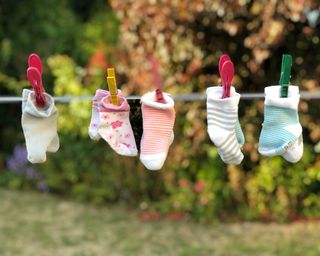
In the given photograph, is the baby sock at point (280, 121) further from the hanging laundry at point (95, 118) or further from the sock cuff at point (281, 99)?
the hanging laundry at point (95, 118)

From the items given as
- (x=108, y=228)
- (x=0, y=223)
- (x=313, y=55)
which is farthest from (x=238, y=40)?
(x=0, y=223)

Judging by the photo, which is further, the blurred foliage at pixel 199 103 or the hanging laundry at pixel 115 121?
the blurred foliage at pixel 199 103

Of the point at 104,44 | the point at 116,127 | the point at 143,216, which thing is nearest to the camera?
the point at 116,127

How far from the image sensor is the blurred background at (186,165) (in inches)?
191

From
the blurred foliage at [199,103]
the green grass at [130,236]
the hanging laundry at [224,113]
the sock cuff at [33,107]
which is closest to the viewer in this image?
the hanging laundry at [224,113]

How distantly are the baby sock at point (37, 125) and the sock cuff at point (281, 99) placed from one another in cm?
67

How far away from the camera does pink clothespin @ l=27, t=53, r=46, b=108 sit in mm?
2057

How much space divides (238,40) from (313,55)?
617mm

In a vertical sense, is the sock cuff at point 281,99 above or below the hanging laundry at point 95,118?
above

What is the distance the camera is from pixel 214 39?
5.29 meters

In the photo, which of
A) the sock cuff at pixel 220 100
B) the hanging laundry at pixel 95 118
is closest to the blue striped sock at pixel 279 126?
the sock cuff at pixel 220 100

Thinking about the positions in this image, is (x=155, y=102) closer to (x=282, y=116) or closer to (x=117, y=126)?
(x=117, y=126)

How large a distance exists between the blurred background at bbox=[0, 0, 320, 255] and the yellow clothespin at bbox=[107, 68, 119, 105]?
2557mm

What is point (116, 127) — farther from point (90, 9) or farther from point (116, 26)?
point (90, 9)
